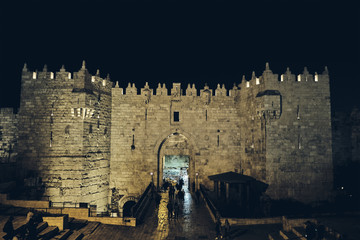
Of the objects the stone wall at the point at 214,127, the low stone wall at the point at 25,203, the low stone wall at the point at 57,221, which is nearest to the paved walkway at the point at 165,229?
the low stone wall at the point at 57,221

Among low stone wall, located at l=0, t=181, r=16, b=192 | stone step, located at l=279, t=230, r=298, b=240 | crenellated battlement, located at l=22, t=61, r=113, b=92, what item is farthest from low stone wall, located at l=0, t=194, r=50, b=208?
stone step, located at l=279, t=230, r=298, b=240

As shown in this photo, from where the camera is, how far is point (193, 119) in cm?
2259

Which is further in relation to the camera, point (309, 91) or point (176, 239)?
point (309, 91)

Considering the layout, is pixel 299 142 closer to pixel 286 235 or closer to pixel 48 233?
pixel 286 235

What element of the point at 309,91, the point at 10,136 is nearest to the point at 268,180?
the point at 309,91

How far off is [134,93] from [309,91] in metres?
15.4

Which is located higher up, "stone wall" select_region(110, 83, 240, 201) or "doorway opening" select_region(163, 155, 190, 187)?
"stone wall" select_region(110, 83, 240, 201)

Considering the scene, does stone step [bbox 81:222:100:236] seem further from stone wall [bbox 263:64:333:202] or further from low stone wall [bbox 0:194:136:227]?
stone wall [bbox 263:64:333:202]

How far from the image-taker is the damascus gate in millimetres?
18125

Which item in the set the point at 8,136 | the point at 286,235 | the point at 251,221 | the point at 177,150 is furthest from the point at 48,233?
the point at 8,136

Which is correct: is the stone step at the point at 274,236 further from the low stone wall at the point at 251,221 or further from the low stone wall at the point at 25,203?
the low stone wall at the point at 25,203

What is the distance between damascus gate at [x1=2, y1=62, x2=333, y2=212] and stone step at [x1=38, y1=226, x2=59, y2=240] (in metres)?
6.41

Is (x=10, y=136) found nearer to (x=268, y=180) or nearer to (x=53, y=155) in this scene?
(x=53, y=155)

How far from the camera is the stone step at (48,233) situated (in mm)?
10134
